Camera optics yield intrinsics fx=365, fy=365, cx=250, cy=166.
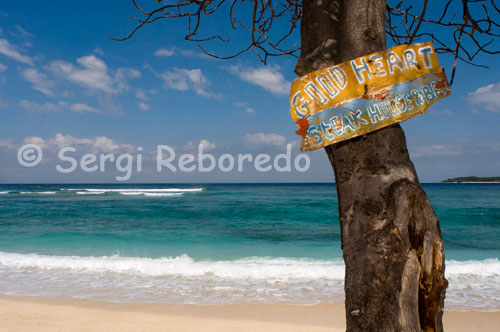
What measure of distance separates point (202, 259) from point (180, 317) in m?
4.74

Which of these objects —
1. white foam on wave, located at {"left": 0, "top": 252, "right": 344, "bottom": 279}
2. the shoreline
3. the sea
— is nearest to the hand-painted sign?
the shoreline

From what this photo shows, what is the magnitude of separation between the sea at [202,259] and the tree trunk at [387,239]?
467 centimetres

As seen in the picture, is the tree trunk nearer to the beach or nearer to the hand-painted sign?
the hand-painted sign

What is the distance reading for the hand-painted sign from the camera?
52.3 inches

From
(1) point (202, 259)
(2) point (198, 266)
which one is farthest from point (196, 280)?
(1) point (202, 259)

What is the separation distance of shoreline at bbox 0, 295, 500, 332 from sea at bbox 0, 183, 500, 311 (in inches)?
12.9

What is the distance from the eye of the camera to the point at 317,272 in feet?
25.0

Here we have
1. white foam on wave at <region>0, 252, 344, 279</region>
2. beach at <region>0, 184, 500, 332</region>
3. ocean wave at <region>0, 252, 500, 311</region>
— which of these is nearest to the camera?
beach at <region>0, 184, 500, 332</region>

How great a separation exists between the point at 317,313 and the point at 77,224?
14912 millimetres

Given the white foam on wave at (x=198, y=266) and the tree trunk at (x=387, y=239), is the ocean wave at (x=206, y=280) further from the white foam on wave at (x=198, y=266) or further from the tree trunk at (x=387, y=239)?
the tree trunk at (x=387, y=239)

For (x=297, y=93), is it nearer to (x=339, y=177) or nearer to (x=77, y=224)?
(x=339, y=177)

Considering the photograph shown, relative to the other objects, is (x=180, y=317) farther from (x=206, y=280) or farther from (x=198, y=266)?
(x=198, y=266)

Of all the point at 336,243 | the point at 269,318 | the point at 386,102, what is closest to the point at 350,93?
the point at 386,102

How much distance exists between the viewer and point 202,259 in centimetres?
969
